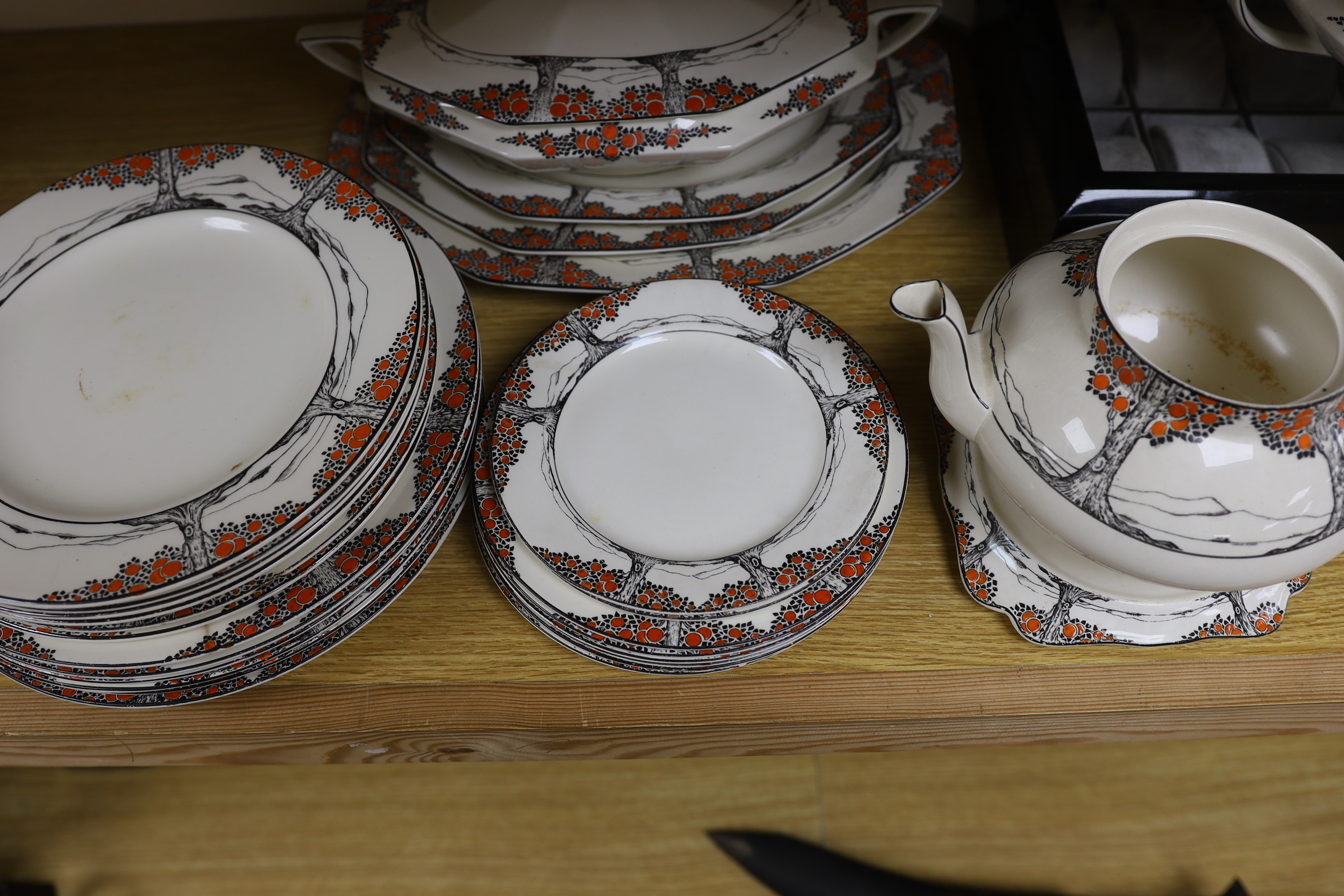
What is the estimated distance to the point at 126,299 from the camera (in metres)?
0.49

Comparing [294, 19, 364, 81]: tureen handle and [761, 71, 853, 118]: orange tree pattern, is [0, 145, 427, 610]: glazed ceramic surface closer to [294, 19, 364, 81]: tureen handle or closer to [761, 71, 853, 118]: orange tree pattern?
[294, 19, 364, 81]: tureen handle

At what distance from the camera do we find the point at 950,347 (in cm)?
41

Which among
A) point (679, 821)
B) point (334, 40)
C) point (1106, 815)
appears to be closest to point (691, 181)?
point (334, 40)

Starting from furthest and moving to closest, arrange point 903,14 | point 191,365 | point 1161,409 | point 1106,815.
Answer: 1. point 1106,815
2. point 903,14
3. point 191,365
4. point 1161,409

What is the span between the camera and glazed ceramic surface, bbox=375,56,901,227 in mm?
591

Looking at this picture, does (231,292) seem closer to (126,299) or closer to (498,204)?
(126,299)

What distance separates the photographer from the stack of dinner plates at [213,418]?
1.29 ft

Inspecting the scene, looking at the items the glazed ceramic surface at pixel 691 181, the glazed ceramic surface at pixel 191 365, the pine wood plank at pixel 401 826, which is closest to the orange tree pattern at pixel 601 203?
the glazed ceramic surface at pixel 691 181

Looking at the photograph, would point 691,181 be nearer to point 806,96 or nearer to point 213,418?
point 806,96

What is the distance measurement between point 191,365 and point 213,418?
0.14ft

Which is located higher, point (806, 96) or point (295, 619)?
point (806, 96)

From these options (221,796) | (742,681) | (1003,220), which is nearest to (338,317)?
(742,681)

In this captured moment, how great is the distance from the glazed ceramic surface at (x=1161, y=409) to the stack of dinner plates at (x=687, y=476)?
8 cm

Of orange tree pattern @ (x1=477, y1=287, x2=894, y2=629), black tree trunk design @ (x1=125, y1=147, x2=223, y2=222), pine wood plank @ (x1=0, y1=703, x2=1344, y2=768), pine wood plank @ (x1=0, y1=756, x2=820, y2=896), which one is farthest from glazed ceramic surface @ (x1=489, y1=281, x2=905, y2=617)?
pine wood plank @ (x1=0, y1=756, x2=820, y2=896)
